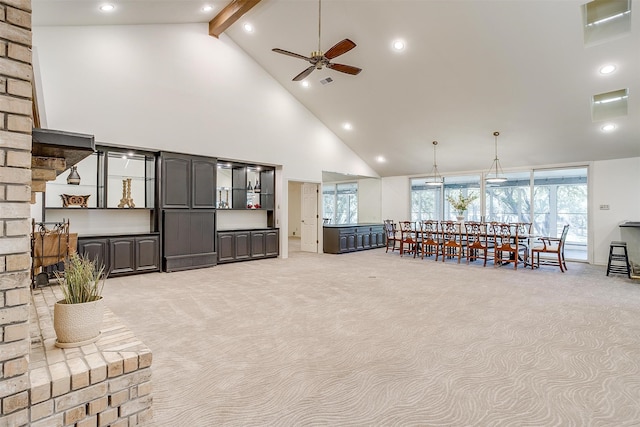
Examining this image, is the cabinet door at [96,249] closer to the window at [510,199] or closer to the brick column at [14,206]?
the brick column at [14,206]

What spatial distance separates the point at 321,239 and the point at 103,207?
5501 millimetres

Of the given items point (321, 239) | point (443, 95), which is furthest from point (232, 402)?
point (321, 239)

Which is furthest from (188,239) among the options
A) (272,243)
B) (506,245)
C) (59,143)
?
(506,245)

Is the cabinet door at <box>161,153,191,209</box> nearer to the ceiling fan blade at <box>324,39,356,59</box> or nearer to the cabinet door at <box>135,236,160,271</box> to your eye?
the cabinet door at <box>135,236,160,271</box>

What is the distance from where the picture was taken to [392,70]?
676 centimetres

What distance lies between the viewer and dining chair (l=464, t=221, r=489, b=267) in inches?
302

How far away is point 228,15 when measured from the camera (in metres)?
6.27

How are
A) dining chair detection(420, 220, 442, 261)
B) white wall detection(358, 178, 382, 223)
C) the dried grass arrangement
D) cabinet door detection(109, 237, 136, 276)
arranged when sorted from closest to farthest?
the dried grass arrangement, cabinet door detection(109, 237, 136, 276), dining chair detection(420, 220, 442, 261), white wall detection(358, 178, 382, 223)

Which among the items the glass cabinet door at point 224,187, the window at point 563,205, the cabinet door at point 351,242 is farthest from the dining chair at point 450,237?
the glass cabinet door at point 224,187

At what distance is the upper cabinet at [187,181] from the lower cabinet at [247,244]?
2.73 feet

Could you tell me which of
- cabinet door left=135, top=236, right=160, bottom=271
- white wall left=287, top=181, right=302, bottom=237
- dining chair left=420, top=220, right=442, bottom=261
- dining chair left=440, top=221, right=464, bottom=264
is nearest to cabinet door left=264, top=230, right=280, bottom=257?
cabinet door left=135, top=236, right=160, bottom=271

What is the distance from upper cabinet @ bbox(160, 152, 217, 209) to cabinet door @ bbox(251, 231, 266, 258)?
128 centimetres

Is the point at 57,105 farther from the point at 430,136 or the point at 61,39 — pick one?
the point at 430,136

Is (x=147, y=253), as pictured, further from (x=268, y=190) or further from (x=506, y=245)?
(x=506, y=245)
